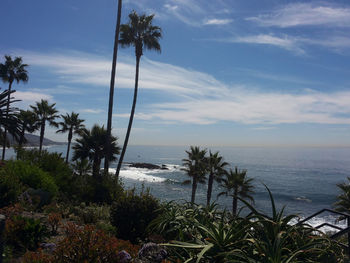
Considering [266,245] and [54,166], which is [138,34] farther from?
[266,245]

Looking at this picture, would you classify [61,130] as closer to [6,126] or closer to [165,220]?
[6,126]

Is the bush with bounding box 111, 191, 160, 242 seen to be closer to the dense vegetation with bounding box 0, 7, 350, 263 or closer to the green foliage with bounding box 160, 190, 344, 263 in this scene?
the dense vegetation with bounding box 0, 7, 350, 263

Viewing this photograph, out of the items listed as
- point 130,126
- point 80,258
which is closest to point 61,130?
point 130,126

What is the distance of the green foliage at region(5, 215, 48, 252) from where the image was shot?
5.80m

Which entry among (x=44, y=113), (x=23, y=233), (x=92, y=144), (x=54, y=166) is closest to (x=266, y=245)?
(x=23, y=233)

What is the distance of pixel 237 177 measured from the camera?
35594mm

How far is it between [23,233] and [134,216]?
2938 mm

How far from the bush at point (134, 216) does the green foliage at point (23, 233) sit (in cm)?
222

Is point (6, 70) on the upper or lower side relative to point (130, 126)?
upper

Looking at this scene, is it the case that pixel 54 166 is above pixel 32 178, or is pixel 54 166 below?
above

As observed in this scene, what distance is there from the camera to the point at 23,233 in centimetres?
607

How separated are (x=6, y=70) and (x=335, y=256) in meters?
51.4

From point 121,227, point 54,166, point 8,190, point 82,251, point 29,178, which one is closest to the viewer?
point 82,251

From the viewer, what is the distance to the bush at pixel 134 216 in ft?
25.5
